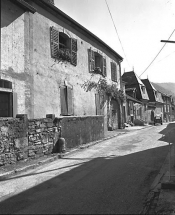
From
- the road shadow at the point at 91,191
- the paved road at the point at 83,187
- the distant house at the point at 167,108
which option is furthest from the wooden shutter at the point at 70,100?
the distant house at the point at 167,108

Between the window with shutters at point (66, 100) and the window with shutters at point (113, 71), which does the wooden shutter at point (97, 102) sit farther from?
the window with shutters at point (113, 71)

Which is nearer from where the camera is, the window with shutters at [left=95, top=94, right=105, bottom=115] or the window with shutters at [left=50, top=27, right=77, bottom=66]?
the window with shutters at [left=50, top=27, right=77, bottom=66]

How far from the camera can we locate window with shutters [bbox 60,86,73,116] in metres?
11.1

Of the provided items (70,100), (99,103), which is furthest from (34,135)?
(99,103)

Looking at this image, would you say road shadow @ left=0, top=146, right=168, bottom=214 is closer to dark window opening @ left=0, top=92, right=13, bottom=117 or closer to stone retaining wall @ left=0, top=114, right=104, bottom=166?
stone retaining wall @ left=0, top=114, right=104, bottom=166

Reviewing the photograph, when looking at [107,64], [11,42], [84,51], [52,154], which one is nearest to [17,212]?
[52,154]

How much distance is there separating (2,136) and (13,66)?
350 cm

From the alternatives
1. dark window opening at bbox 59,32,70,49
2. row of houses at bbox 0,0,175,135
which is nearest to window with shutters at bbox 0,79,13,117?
row of houses at bbox 0,0,175,135

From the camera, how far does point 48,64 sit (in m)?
10.4

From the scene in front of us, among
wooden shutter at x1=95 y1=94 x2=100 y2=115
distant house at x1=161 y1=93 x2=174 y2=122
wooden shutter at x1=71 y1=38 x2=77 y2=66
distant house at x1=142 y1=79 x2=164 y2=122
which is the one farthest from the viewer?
distant house at x1=161 y1=93 x2=174 y2=122

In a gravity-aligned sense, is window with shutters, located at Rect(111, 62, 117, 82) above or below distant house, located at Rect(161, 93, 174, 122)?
above

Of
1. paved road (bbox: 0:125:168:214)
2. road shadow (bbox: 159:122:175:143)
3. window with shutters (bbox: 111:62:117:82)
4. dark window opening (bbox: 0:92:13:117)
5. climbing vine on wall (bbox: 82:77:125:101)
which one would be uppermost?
window with shutters (bbox: 111:62:117:82)

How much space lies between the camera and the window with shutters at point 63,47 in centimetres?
1080

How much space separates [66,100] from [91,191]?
7541 millimetres
